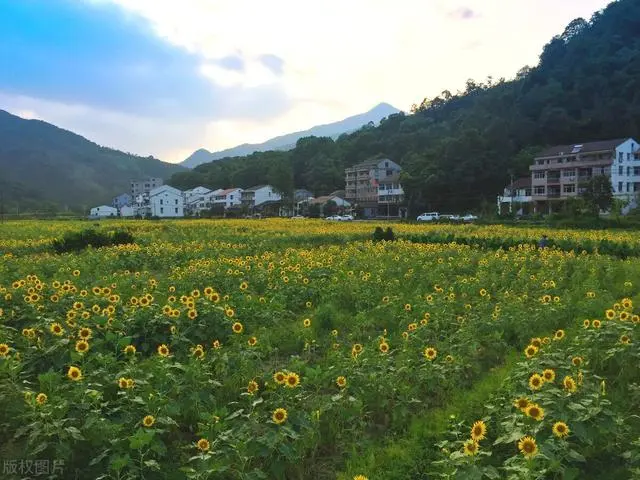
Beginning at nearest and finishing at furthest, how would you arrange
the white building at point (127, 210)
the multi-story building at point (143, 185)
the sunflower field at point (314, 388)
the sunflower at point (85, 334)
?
the sunflower field at point (314, 388) < the sunflower at point (85, 334) < the white building at point (127, 210) < the multi-story building at point (143, 185)

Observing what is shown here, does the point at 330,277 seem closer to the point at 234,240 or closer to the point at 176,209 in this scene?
the point at 234,240

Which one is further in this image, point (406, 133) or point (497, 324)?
point (406, 133)

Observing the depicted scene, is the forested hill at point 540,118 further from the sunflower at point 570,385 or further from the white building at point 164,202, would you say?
the sunflower at point 570,385

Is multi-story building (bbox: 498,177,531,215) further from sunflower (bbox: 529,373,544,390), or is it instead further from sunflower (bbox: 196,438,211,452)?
sunflower (bbox: 196,438,211,452)

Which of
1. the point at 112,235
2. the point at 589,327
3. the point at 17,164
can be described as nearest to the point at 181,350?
the point at 589,327

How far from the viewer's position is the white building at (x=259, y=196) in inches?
4050

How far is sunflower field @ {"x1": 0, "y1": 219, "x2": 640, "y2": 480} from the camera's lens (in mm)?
3961

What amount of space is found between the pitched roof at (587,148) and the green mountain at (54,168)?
301 ft

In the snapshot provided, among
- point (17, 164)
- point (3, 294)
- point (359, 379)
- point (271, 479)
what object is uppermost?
point (17, 164)

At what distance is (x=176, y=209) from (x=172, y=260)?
90976 millimetres

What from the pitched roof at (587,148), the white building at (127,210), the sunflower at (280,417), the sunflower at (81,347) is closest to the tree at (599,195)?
the pitched roof at (587,148)

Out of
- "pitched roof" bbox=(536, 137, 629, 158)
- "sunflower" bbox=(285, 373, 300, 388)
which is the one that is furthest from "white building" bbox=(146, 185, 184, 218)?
"sunflower" bbox=(285, 373, 300, 388)

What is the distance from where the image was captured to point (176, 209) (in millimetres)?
103750

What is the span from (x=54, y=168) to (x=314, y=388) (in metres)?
157
